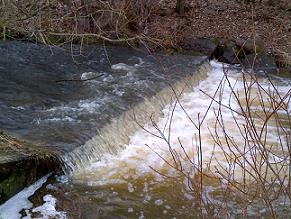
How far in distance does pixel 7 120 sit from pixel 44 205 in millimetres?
2113

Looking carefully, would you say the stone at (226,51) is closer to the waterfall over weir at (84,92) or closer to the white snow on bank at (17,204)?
the waterfall over weir at (84,92)

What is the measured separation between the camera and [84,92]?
7.62 m

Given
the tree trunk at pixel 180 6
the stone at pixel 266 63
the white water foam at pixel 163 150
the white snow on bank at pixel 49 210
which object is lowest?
the white snow on bank at pixel 49 210

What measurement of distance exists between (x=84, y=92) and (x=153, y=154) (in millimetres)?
2266

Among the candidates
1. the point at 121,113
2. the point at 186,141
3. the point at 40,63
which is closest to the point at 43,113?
the point at 121,113

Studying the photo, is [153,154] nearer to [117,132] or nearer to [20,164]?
[117,132]

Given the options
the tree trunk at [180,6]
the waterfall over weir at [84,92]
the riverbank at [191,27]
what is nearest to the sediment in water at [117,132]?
the waterfall over weir at [84,92]

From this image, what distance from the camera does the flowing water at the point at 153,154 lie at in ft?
14.5

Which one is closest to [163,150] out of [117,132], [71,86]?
[117,132]

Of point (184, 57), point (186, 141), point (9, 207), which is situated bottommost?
point (9, 207)

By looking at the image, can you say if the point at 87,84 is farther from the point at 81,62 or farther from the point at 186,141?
the point at 186,141

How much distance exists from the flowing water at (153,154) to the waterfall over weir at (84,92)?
21 mm

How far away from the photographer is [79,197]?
473 centimetres

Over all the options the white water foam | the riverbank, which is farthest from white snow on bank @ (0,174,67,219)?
the riverbank
